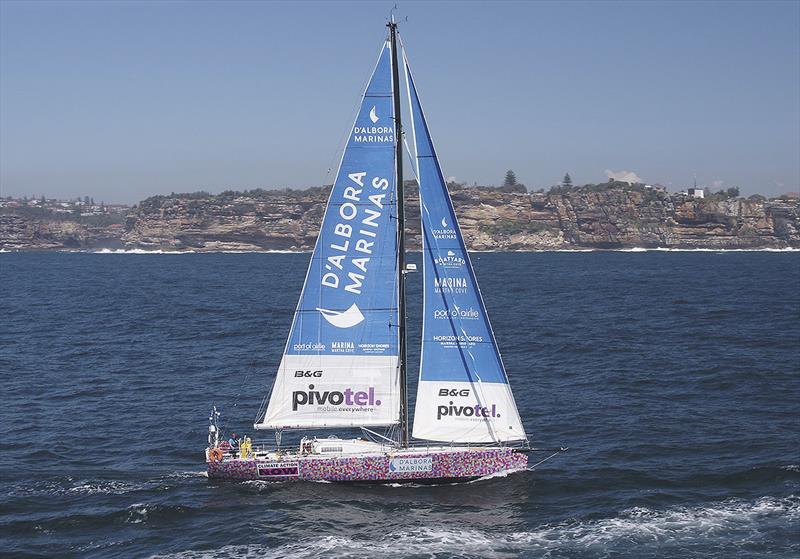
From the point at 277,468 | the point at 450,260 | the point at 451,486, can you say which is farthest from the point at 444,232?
the point at 277,468

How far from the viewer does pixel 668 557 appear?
22312 millimetres

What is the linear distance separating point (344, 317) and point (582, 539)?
9.60 meters

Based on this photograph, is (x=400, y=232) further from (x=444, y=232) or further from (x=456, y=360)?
(x=456, y=360)

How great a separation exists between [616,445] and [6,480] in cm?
2150

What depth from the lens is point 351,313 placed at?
27.5 metres

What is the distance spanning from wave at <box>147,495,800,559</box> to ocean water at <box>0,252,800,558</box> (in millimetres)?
78

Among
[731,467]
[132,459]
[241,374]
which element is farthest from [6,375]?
[731,467]

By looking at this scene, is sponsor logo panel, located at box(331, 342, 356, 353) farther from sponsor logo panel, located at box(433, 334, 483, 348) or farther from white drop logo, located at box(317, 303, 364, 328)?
sponsor logo panel, located at box(433, 334, 483, 348)

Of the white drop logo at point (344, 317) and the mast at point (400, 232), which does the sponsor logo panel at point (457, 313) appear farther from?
the white drop logo at point (344, 317)

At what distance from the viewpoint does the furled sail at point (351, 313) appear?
26734 millimetres

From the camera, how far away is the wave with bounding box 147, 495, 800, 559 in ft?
74.6

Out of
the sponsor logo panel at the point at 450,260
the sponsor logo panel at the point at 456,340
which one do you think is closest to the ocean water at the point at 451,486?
the sponsor logo panel at the point at 456,340

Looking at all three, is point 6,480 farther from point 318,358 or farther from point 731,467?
point 731,467

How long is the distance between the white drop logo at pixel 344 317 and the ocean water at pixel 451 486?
5040mm
